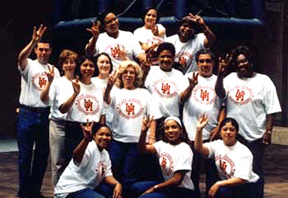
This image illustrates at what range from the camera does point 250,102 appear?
841cm

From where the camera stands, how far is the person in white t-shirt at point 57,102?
864 centimetres

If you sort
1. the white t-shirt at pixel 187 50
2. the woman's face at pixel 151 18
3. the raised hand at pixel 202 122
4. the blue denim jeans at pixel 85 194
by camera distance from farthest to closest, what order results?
the woman's face at pixel 151 18 → the white t-shirt at pixel 187 50 → the raised hand at pixel 202 122 → the blue denim jeans at pixel 85 194

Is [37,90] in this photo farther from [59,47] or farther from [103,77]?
[59,47]

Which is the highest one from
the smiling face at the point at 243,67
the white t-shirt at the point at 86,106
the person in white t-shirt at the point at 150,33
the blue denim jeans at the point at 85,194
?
the person in white t-shirt at the point at 150,33

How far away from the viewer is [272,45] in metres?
15.7

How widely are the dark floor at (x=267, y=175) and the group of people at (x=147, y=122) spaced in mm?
773

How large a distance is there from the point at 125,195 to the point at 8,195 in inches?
67.1

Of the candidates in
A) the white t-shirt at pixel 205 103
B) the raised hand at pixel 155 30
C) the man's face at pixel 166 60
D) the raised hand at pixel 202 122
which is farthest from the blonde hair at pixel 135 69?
the raised hand at pixel 155 30

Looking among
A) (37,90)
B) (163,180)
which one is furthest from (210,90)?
(37,90)

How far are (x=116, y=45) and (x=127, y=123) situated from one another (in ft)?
3.96

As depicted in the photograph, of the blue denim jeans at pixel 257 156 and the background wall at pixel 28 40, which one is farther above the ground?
the background wall at pixel 28 40

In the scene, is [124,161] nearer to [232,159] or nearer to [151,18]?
[232,159]

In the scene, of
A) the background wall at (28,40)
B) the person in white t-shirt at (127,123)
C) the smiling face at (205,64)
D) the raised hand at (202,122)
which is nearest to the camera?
the raised hand at (202,122)

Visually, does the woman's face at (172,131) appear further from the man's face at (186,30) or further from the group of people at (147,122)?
the man's face at (186,30)
